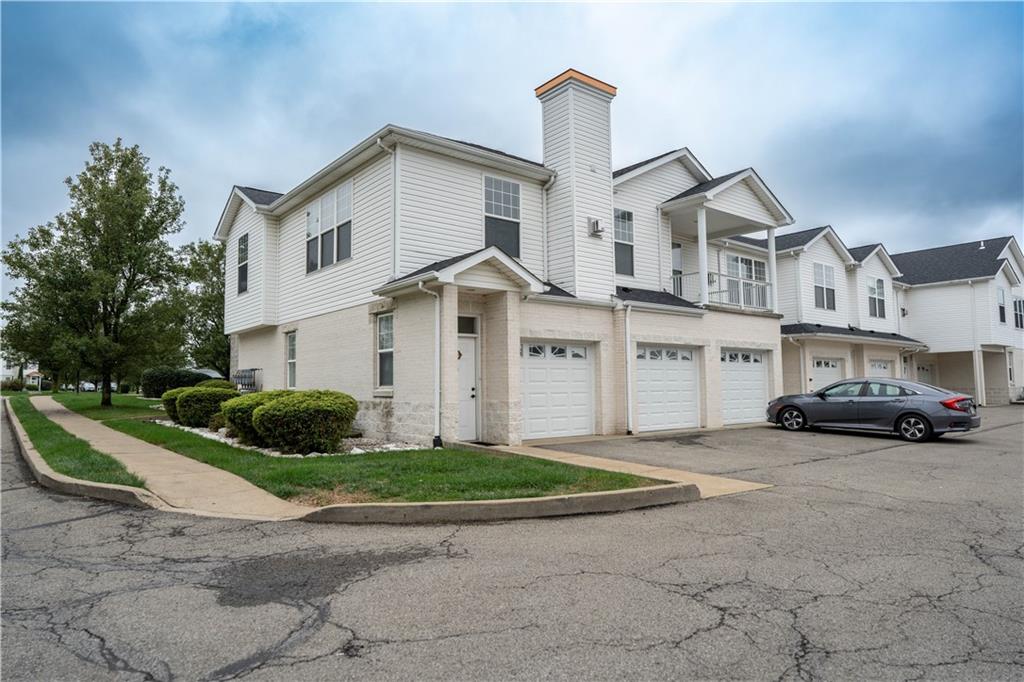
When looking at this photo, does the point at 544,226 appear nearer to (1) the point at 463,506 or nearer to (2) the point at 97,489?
(1) the point at 463,506

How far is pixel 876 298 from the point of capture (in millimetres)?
29188

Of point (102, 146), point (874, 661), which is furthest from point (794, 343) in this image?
point (102, 146)

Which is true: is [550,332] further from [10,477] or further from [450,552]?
[10,477]

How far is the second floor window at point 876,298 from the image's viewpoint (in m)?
28.7

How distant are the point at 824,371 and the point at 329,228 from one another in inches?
739

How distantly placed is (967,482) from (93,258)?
25.7 meters

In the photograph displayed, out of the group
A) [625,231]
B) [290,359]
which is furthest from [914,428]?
[290,359]

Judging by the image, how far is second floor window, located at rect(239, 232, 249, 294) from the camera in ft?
67.8

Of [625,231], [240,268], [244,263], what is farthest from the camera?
[240,268]

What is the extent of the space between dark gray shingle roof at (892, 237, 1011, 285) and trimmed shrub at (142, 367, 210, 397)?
1386 inches

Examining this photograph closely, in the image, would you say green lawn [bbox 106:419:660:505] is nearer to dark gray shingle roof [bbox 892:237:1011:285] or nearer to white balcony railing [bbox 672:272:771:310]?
white balcony railing [bbox 672:272:771:310]

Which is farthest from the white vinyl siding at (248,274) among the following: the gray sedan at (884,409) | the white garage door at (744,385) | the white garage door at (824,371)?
the white garage door at (824,371)

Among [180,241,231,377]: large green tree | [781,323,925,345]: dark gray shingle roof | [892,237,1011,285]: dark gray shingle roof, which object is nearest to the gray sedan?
[781,323,925,345]: dark gray shingle roof

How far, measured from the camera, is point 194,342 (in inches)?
1565
